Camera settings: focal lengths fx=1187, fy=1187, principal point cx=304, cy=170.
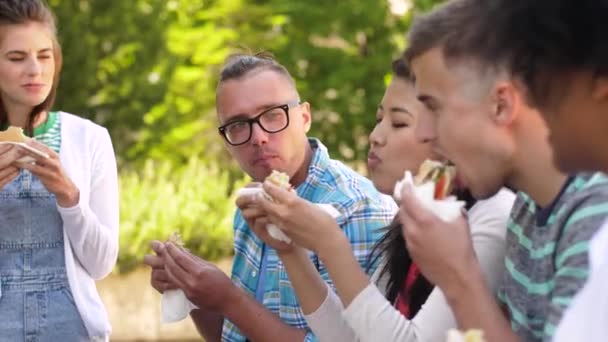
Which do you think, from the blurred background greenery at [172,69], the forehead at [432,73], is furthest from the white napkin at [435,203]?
the blurred background greenery at [172,69]

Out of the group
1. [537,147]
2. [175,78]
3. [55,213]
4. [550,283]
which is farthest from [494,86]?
[175,78]

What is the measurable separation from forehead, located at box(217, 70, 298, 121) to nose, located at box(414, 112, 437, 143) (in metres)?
1.15

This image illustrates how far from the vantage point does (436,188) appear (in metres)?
2.59

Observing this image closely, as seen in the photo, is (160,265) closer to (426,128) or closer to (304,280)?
(304,280)

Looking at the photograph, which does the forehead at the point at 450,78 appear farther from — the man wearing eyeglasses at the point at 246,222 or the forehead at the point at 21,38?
the forehead at the point at 21,38

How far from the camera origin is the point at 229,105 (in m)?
3.73

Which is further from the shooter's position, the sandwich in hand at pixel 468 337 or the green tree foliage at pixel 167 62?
the green tree foliage at pixel 167 62

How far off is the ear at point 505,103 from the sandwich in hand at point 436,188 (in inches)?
10.2

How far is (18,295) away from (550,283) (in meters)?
2.22

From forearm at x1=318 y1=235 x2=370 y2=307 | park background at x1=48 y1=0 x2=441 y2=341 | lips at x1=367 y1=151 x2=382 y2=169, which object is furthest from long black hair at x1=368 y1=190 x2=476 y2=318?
park background at x1=48 y1=0 x2=441 y2=341

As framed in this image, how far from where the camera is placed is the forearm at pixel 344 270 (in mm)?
A: 2721

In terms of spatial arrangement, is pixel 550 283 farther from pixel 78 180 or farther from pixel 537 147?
pixel 78 180

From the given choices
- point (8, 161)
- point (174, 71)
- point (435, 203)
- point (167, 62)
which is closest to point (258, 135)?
point (8, 161)

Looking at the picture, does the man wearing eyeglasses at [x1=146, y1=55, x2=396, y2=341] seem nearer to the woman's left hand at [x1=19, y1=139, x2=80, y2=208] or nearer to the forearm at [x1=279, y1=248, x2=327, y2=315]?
the forearm at [x1=279, y1=248, x2=327, y2=315]
